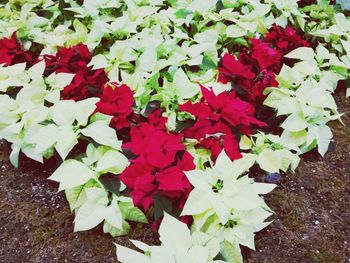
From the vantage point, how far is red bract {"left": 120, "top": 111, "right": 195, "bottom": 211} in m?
1.39

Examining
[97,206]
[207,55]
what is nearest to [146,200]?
[97,206]

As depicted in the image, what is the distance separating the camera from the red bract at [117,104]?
64.9 inches

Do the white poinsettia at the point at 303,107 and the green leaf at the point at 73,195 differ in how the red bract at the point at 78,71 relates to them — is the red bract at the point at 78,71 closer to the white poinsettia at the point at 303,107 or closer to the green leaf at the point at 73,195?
the green leaf at the point at 73,195

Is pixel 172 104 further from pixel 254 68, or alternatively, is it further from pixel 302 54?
pixel 302 54

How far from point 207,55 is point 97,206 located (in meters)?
0.84

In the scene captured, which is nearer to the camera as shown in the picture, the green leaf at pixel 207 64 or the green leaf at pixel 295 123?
the green leaf at pixel 295 123

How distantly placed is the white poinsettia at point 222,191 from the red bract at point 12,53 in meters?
1.02

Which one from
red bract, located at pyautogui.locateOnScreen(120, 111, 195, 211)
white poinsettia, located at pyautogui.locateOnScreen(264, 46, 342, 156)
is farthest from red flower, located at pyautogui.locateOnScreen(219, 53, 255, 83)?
red bract, located at pyautogui.locateOnScreen(120, 111, 195, 211)

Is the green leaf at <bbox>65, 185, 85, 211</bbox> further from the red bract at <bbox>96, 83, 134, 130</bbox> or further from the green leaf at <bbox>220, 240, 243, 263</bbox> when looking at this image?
the green leaf at <bbox>220, 240, 243, 263</bbox>

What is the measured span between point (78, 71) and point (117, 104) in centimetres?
32

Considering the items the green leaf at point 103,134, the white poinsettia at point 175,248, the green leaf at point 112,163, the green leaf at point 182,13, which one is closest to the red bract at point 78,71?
the green leaf at point 103,134

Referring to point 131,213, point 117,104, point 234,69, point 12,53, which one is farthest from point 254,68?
point 12,53

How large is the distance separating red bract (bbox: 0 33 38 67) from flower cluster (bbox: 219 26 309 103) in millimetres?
820

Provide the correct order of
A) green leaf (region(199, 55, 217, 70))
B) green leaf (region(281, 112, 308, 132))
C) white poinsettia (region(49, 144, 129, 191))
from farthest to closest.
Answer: green leaf (region(199, 55, 217, 70))
green leaf (region(281, 112, 308, 132))
white poinsettia (region(49, 144, 129, 191))
